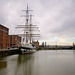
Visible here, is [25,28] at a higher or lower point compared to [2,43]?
higher

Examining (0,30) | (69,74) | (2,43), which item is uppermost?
(0,30)

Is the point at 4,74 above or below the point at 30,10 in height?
below

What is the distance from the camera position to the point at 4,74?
14.0m

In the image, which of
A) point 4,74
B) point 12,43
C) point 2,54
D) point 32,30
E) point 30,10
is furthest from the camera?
point 12,43

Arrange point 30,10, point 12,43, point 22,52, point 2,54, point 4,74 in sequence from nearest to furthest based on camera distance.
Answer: point 4,74
point 2,54
point 22,52
point 30,10
point 12,43

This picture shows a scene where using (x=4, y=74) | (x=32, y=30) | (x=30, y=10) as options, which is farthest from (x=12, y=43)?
(x=4, y=74)

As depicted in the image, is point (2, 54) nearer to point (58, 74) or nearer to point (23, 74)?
point (23, 74)

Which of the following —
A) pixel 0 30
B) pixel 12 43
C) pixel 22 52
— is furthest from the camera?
pixel 12 43

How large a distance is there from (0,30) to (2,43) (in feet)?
23.3

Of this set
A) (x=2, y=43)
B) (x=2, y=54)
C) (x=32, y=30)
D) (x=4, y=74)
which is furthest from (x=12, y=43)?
(x=4, y=74)

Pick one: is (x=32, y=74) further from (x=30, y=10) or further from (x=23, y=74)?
(x=30, y=10)

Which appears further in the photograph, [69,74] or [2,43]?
[2,43]

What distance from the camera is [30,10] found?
55531mm

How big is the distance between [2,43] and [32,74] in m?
43.2
